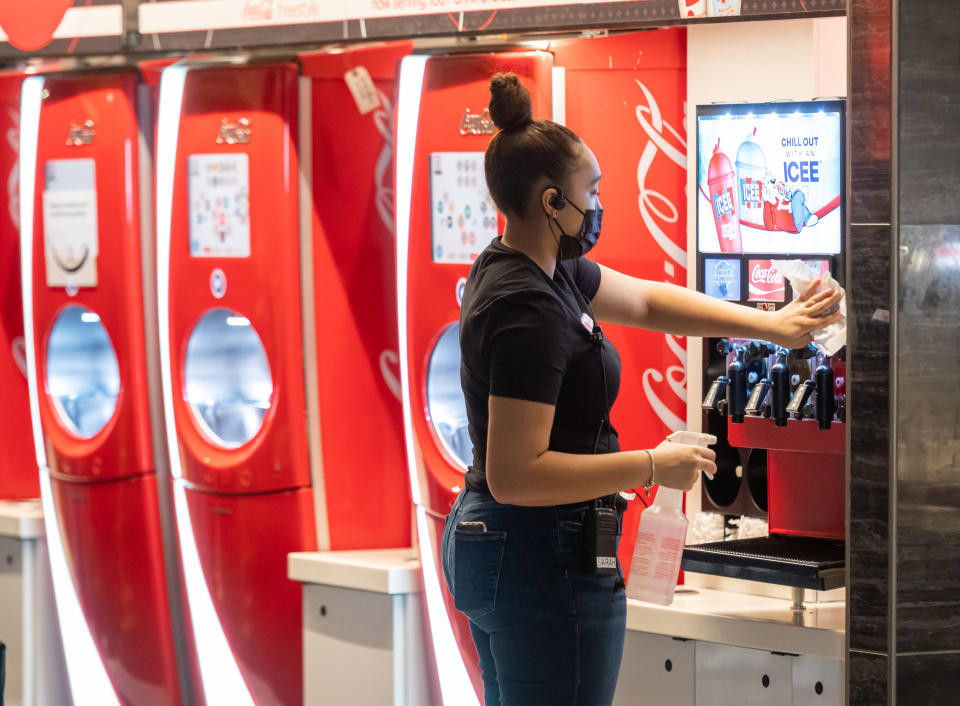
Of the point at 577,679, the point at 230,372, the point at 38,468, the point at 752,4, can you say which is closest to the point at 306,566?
the point at 230,372

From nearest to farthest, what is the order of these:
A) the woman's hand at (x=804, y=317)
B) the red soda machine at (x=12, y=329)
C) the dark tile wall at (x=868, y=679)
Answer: the woman's hand at (x=804, y=317), the dark tile wall at (x=868, y=679), the red soda machine at (x=12, y=329)

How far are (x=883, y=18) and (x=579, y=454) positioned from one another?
1.14 m

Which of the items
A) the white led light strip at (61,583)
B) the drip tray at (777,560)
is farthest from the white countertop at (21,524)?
the drip tray at (777,560)

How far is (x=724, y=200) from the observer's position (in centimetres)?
293

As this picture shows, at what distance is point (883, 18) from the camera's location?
259cm

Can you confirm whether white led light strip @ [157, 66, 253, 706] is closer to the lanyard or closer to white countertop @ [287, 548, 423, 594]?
white countertop @ [287, 548, 423, 594]

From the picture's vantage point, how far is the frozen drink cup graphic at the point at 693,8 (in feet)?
10.1

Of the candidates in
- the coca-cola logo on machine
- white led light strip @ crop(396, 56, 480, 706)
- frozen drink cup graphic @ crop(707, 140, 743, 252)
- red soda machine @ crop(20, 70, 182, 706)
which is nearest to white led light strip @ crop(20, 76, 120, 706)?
red soda machine @ crop(20, 70, 182, 706)

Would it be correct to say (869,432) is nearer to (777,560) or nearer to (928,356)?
(928,356)

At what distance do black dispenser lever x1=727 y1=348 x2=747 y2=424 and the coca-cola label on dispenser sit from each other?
13 centimetres

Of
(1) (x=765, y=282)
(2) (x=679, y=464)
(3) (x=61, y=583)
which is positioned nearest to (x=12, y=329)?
(3) (x=61, y=583)

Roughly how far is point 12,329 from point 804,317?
2749mm

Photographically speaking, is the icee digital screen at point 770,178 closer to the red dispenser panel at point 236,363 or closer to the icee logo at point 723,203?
→ the icee logo at point 723,203

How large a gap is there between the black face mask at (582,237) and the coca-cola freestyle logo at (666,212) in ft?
3.45
